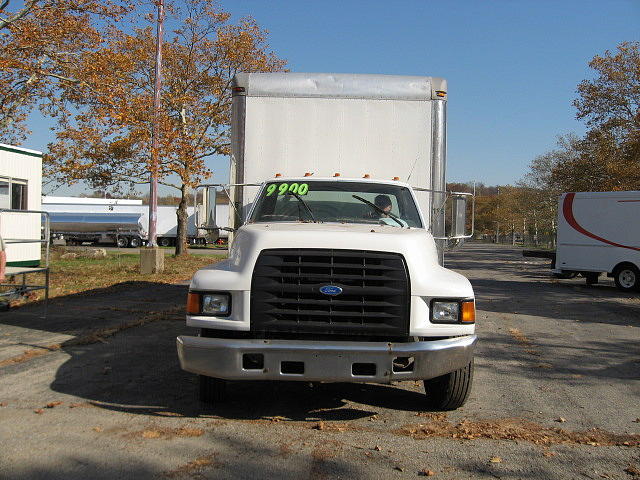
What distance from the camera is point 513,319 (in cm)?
1201

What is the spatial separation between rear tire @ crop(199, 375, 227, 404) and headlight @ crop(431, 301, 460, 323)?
1815mm

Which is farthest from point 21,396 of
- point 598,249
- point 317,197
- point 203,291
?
point 598,249

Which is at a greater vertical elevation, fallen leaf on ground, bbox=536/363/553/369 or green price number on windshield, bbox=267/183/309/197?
green price number on windshield, bbox=267/183/309/197

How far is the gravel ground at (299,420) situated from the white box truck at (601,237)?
1130 centimetres

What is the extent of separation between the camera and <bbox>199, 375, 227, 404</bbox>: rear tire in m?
5.35

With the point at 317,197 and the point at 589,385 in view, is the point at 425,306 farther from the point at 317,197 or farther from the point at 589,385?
the point at 589,385

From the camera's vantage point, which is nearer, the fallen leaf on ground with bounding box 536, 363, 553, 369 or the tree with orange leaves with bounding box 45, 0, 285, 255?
the fallen leaf on ground with bounding box 536, 363, 553, 369

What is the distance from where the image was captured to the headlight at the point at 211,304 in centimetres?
492

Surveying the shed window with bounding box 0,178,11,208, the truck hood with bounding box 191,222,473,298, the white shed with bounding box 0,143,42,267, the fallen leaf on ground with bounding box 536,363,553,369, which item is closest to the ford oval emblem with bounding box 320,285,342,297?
the truck hood with bounding box 191,222,473,298

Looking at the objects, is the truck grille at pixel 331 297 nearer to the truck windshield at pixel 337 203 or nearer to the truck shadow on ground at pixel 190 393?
the truck shadow on ground at pixel 190 393

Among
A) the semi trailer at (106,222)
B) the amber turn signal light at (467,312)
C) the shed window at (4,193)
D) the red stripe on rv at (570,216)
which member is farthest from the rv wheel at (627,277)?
the semi trailer at (106,222)

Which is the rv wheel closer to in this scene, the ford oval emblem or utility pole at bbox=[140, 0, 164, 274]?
utility pole at bbox=[140, 0, 164, 274]

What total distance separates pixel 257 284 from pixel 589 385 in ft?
12.7

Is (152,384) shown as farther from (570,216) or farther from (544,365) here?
(570,216)
